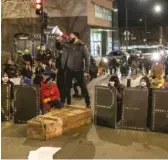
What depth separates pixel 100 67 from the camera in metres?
22.1

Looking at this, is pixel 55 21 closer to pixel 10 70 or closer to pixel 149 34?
pixel 10 70

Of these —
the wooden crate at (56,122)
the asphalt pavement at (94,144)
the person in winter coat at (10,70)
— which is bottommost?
the asphalt pavement at (94,144)

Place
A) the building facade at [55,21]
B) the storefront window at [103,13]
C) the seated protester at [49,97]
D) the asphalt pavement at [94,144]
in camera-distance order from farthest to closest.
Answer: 1. the storefront window at [103,13]
2. the building facade at [55,21]
3. the seated protester at [49,97]
4. the asphalt pavement at [94,144]

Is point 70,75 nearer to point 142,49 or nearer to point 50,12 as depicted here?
point 142,49

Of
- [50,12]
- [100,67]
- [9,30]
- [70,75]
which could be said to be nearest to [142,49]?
[100,67]

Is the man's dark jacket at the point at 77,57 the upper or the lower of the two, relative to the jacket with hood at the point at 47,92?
upper

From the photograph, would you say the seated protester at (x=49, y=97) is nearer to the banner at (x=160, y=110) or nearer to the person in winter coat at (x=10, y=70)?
the banner at (x=160, y=110)

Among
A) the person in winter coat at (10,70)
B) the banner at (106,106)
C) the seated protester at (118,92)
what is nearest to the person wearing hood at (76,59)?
the seated protester at (118,92)

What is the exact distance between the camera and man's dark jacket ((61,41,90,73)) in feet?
29.8

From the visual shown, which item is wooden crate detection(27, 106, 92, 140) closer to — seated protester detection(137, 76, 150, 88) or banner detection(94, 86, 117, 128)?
banner detection(94, 86, 117, 128)

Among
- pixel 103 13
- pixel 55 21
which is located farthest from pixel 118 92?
pixel 103 13

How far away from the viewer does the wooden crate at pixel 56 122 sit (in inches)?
274

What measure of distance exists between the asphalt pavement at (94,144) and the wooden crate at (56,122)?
12 centimetres

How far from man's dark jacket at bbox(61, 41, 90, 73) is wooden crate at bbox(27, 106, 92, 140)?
126 cm
